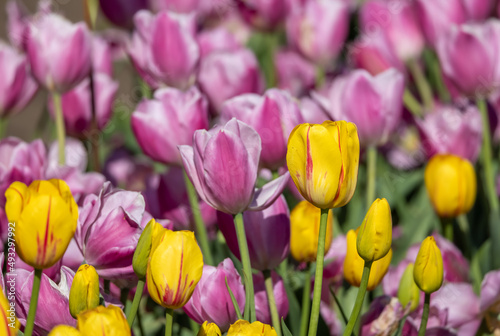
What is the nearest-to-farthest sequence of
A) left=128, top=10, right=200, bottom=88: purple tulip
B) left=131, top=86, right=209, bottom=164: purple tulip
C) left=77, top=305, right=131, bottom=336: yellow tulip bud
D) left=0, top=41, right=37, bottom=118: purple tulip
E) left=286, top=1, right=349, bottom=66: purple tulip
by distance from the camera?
left=77, top=305, right=131, bottom=336: yellow tulip bud < left=131, top=86, right=209, bottom=164: purple tulip < left=128, top=10, right=200, bottom=88: purple tulip < left=0, top=41, right=37, bottom=118: purple tulip < left=286, top=1, right=349, bottom=66: purple tulip

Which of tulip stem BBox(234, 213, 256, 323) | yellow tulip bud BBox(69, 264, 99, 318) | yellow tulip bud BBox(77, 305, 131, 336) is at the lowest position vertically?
tulip stem BBox(234, 213, 256, 323)

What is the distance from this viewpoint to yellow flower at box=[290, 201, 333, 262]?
0.63m

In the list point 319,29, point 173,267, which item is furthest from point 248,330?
point 319,29

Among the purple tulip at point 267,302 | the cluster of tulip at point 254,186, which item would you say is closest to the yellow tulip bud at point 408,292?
the cluster of tulip at point 254,186

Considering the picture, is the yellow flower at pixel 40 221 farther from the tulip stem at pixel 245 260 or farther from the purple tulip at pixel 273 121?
the purple tulip at pixel 273 121

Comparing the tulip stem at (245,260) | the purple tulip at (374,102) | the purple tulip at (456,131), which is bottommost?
the purple tulip at (456,131)

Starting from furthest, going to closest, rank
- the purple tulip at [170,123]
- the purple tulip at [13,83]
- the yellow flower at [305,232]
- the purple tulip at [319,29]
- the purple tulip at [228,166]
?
the purple tulip at [319,29] → the purple tulip at [13,83] → the purple tulip at [170,123] → the yellow flower at [305,232] → the purple tulip at [228,166]

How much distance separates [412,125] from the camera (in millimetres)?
1338

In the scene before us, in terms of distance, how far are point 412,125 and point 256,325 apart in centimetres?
95

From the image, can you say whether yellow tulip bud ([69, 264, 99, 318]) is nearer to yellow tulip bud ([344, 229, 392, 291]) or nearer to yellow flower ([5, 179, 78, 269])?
yellow flower ([5, 179, 78, 269])

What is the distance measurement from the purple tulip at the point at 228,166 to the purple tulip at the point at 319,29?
2.45 feet

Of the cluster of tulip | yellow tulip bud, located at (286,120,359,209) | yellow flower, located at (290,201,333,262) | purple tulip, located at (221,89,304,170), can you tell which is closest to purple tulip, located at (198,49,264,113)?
the cluster of tulip

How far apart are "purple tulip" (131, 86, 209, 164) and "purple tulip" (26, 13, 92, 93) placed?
18 centimetres

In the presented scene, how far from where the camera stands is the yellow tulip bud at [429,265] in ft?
1.63
